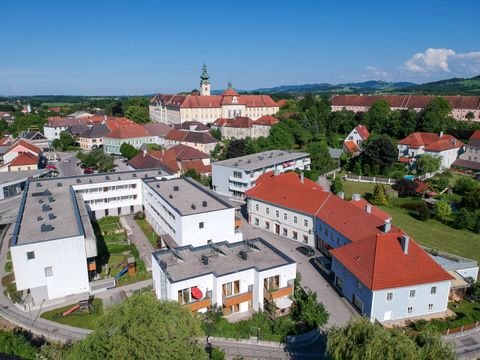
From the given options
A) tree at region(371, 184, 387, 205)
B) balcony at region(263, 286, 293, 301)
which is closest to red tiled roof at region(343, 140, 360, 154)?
tree at region(371, 184, 387, 205)

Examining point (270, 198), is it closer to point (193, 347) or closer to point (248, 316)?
point (248, 316)

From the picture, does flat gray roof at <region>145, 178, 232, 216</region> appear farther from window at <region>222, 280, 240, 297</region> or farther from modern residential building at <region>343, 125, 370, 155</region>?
modern residential building at <region>343, 125, 370, 155</region>

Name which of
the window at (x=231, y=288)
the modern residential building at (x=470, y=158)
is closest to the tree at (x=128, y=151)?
the window at (x=231, y=288)

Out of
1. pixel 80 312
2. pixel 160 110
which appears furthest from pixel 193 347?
pixel 160 110

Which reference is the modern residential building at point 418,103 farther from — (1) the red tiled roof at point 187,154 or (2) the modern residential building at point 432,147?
(1) the red tiled roof at point 187,154

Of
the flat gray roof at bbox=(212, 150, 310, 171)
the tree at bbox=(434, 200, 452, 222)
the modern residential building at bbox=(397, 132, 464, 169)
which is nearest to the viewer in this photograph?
the tree at bbox=(434, 200, 452, 222)
